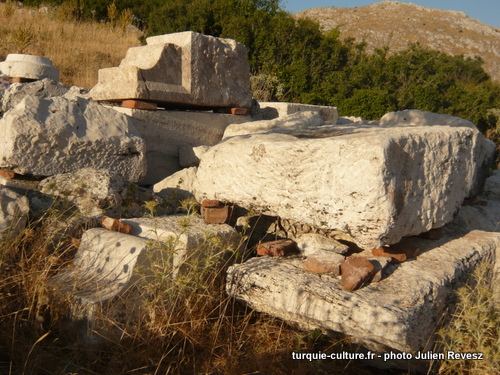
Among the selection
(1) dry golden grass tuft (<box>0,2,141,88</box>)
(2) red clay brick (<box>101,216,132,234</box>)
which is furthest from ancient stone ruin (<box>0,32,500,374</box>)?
(1) dry golden grass tuft (<box>0,2,141,88</box>)

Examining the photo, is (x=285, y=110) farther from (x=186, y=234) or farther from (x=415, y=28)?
(x=415, y=28)

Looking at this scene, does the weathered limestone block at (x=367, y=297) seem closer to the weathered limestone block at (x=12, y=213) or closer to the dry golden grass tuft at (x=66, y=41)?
the weathered limestone block at (x=12, y=213)

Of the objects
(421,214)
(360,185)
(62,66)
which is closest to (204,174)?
(360,185)

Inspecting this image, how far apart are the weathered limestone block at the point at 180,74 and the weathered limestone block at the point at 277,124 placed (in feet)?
1.43

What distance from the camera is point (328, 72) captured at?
440 inches

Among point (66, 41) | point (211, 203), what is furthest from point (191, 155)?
point (66, 41)

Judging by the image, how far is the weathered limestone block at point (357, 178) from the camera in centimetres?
236

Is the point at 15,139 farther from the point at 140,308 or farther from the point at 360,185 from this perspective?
the point at 360,185

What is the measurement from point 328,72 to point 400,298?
958 cm

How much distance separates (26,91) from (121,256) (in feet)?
9.51

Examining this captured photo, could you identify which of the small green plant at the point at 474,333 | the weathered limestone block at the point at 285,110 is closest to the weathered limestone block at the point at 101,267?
the small green plant at the point at 474,333

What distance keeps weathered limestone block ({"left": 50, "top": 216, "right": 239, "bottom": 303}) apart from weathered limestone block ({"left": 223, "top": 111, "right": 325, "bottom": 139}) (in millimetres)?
1690

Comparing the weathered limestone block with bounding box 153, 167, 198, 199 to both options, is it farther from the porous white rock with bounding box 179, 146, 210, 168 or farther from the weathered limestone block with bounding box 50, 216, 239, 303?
the weathered limestone block with bounding box 50, 216, 239, 303

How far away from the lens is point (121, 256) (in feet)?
7.98
